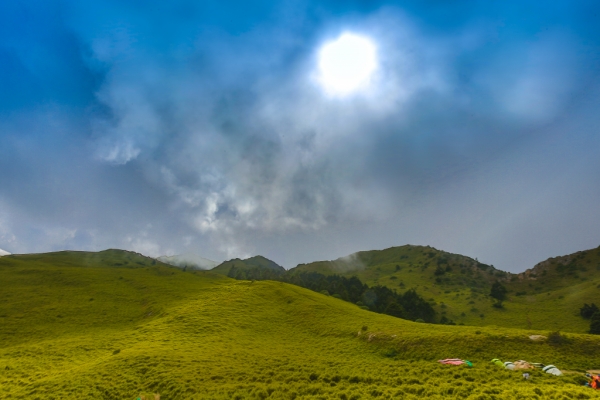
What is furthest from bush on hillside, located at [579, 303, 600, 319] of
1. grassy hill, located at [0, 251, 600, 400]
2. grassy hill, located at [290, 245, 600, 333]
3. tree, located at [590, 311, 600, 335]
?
grassy hill, located at [0, 251, 600, 400]

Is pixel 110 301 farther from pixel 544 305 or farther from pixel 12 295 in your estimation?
pixel 544 305

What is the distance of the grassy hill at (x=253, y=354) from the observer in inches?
982

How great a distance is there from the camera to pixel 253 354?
128ft

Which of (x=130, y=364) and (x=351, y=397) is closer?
(x=351, y=397)

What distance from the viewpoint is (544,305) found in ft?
373

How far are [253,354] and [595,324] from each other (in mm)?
103637

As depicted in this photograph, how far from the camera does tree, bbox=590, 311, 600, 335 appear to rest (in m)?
76.9

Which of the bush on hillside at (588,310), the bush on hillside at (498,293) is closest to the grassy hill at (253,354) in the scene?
the bush on hillside at (588,310)

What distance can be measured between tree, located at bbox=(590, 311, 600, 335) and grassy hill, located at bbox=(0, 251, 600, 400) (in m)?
68.0

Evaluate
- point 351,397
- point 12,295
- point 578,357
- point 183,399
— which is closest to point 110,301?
point 12,295

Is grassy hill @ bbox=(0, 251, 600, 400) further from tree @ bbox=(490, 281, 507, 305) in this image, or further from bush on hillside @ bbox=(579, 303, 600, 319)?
tree @ bbox=(490, 281, 507, 305)

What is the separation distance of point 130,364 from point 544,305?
149817mm

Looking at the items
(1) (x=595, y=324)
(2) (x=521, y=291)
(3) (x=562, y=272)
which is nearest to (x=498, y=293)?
(2) (x=521, y=291)

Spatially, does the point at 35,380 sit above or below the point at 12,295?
below
